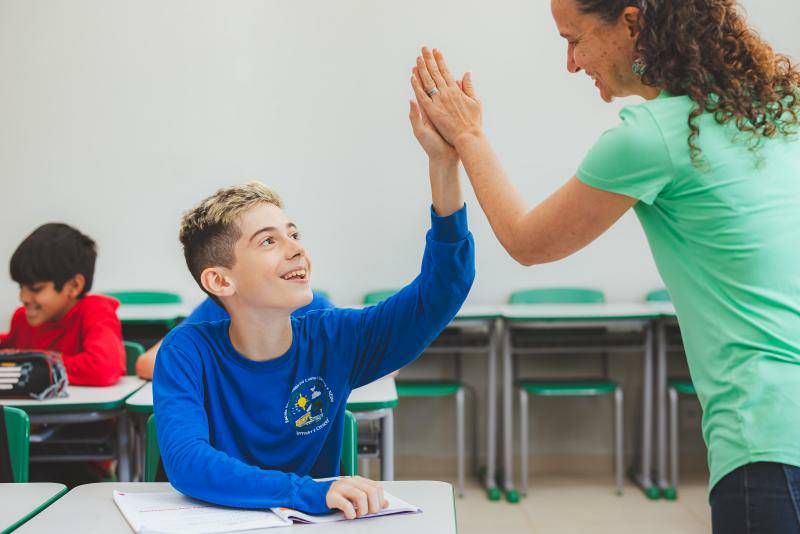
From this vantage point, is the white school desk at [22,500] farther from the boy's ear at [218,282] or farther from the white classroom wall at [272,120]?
the white classroom wall at [272,120]

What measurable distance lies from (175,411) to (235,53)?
3.55 m

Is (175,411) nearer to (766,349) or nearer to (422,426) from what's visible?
(766,349)

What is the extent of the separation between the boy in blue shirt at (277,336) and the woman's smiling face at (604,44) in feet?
0.97

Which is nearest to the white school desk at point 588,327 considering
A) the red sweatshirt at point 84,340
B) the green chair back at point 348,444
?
the red sweatshirt at point 84,340

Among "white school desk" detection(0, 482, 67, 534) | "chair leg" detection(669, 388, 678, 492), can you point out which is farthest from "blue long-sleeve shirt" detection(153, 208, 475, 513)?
"chair leg" detection(669, 388, 678, 492)

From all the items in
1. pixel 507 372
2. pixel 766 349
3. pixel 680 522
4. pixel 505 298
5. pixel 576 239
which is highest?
pixel 576 239

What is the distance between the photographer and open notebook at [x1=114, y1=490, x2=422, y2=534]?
3.75 ft

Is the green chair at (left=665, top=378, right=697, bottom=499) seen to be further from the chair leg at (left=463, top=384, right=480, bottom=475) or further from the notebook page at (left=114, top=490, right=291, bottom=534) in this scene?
the notebook page at (left=114, top=490, right=291, bottom=534)

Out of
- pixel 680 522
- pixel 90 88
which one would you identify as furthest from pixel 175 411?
pixel 90 88

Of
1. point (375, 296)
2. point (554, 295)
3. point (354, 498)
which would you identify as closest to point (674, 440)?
point (554, 295)

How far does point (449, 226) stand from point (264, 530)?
23.3 inches

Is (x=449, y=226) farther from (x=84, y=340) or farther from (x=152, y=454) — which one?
(x=84, y=340)

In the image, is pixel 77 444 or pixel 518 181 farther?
pixel 518 181

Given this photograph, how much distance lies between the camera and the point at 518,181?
14.8 ft
